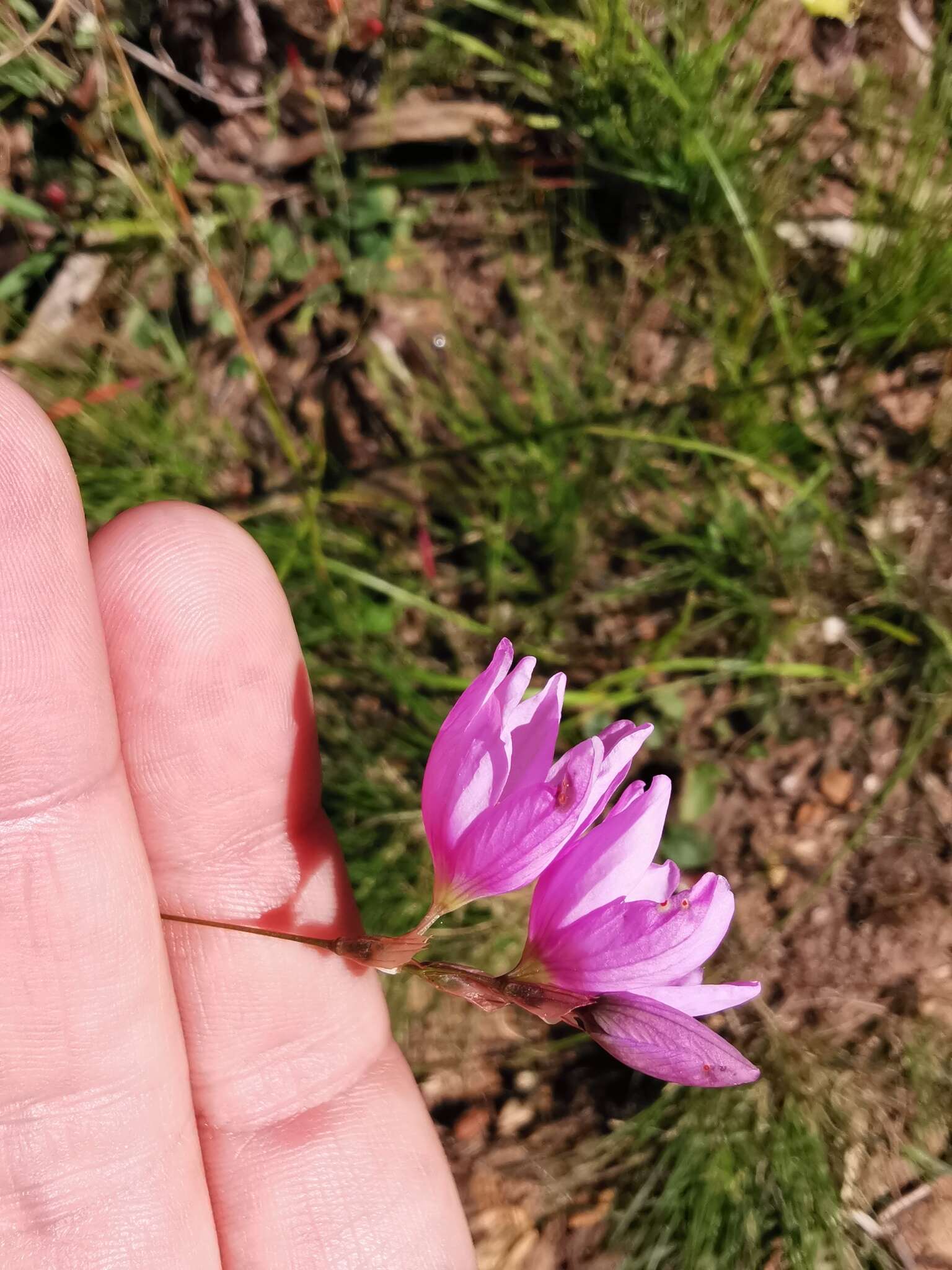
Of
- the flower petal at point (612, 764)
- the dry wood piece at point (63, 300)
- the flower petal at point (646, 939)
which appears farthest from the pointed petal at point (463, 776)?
the dry wood piece at point (63, 300)

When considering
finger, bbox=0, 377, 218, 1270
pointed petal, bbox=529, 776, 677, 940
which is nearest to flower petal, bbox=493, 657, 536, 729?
pointed petal, bbox=529, 776, 677, 940

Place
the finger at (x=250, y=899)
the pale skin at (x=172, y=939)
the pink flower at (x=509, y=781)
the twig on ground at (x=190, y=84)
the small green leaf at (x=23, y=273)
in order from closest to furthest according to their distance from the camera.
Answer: the pink flower at (x=509, y=781), the pale skin at (x=172, y=939), the finger at (x=250, y=899), the twig on ground at (x=190, y=84), the small green leaf at (x=23, y=273)

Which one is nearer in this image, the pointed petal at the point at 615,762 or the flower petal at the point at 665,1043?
the flower petal at the point at 665,1043

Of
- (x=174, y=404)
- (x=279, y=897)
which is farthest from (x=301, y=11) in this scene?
(x=279, y=897)

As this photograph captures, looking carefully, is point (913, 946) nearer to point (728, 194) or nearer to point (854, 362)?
point (854, 362)

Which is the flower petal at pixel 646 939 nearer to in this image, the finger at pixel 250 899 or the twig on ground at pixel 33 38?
the finger at pixel 250 899

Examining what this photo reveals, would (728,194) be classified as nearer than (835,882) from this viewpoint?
Yes

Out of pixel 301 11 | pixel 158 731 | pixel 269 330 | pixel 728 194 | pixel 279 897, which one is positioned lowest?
pixel 279 897
